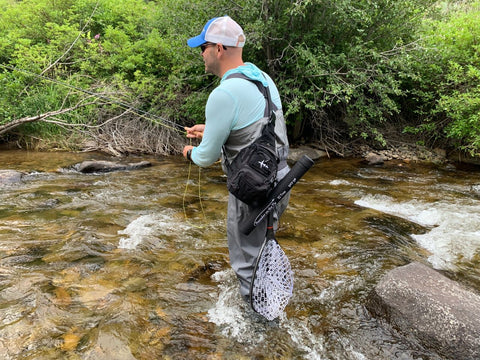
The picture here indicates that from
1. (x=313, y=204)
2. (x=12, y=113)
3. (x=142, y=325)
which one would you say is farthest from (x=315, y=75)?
(x=12, y=113)

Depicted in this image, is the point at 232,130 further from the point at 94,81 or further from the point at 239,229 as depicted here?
the point at 94,81

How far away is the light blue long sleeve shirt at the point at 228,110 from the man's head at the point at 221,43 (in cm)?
8

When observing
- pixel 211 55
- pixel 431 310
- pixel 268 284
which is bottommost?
pixel 431 310

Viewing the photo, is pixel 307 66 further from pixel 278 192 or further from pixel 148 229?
pixel 278 192

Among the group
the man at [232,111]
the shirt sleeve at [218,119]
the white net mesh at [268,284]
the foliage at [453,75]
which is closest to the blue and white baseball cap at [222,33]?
the man at [232,111]

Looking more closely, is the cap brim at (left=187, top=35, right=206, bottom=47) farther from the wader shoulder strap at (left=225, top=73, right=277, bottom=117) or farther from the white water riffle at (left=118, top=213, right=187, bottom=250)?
the white water riffle at (left=118, top=213, right=187, bottom=250)

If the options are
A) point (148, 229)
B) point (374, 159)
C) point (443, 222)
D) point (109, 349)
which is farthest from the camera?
point (374, 159)

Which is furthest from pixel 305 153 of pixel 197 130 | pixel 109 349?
pixel 109 349

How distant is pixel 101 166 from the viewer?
7.72 meters

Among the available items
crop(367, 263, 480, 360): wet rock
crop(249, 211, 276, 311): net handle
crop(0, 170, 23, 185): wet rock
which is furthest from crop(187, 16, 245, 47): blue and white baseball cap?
crop(0, 170, 23, 185): wet rock

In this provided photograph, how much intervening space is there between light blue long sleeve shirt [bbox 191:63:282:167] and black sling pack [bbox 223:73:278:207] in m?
0.07

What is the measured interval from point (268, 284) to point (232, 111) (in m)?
1.36

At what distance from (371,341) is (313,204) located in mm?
3310

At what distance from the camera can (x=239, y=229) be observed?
257 cm
